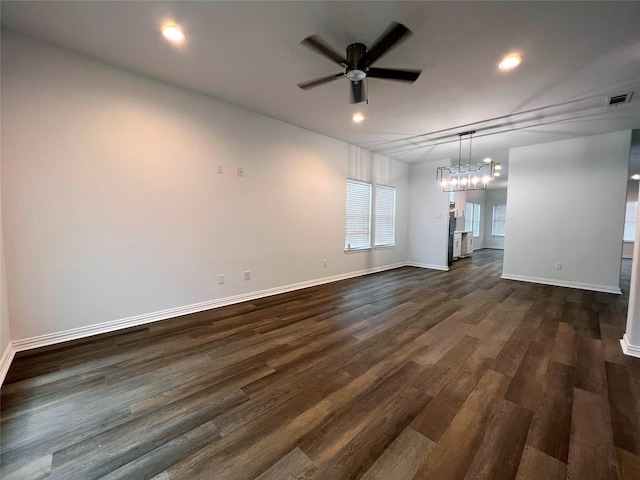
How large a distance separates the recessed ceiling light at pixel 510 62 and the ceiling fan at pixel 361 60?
1054 mm

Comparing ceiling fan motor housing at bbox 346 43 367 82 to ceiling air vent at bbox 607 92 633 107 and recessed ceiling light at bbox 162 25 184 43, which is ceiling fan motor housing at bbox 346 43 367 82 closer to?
recessed ceiling light at bbox 162 25 184 43

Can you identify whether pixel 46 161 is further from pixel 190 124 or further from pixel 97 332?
pixel 97 332

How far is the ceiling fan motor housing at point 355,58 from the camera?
228cm

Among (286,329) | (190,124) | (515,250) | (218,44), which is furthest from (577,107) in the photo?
(190,124)

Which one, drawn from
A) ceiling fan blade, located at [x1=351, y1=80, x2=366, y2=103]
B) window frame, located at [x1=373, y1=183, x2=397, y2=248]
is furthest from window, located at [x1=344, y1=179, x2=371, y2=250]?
ceiling fan blade, located at [x1=351, y1=80, x2=366, y2=103]

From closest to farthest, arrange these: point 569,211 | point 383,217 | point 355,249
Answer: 1. point 569,211
2. point 355,249
3. point 383,217

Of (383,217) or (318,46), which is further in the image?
(383,217)

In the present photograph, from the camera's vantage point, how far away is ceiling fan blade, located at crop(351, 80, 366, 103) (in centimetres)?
247

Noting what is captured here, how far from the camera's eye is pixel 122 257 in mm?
2850

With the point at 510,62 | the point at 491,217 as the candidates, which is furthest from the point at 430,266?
the point at 491,217

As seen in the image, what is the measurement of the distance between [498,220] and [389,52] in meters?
11.1

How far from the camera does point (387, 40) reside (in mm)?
1989

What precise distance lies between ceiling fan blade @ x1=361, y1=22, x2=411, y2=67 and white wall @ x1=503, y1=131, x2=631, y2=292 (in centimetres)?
502

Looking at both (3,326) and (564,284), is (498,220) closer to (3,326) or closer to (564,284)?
(564,284)
